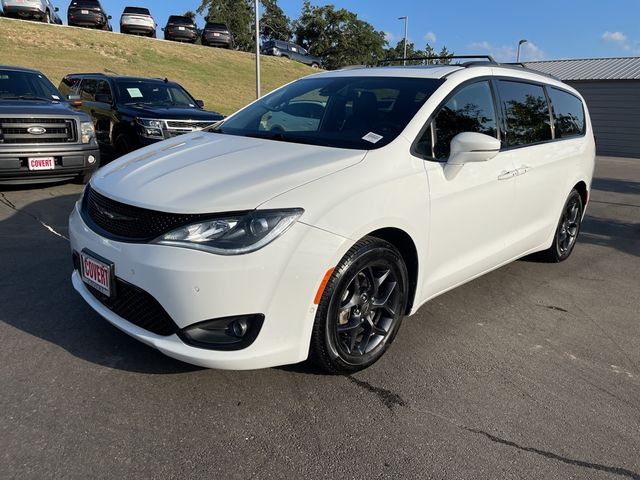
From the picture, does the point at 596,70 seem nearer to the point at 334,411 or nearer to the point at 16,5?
the point at 334,411

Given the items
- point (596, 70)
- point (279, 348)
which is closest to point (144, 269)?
point (279, 348)

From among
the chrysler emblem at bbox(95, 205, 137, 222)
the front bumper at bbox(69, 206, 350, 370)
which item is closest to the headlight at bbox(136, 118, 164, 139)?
the chrysler emblem at bbox(95, 205, 137, 222)

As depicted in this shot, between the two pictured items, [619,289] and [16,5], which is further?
[16,5]

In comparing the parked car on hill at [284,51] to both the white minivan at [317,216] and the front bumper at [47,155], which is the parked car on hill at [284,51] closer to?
the front bumper at [47,155]

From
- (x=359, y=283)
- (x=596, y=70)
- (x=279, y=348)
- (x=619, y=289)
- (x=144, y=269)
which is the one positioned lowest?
(x=619, y=289)

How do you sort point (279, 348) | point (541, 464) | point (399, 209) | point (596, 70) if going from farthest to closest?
point (596, 70), point (399, 209), point (279, 348), point (541, 464)

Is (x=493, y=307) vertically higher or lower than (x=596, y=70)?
lower

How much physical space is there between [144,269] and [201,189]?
1.60ft

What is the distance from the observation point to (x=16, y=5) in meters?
24.9

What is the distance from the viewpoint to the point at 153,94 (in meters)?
9.74

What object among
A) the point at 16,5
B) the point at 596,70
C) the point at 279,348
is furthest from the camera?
the point at 16,5

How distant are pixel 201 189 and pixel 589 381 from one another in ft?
8.19

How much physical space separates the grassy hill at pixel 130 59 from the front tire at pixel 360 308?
18.2m

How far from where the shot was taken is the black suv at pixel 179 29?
32656 millimetres
